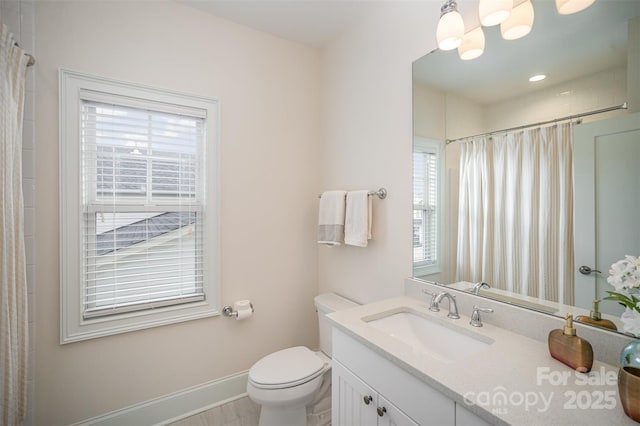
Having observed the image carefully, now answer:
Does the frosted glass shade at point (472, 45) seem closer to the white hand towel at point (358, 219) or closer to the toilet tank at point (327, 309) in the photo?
the white hand towel at point (358, 219)

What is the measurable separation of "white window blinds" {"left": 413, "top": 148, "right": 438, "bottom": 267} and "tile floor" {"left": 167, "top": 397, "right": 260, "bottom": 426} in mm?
1418

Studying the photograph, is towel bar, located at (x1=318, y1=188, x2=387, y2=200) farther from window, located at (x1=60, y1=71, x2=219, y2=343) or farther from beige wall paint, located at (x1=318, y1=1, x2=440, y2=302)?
window, located at (x1=60, y1=71, x2=219, y2=343)

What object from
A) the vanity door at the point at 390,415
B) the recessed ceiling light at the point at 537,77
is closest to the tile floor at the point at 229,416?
the vanity door at the point at 390,415

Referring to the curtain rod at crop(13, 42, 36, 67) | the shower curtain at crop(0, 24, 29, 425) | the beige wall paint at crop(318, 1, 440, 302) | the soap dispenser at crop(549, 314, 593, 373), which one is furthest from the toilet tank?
the curtain rod at crop(13, 42, 36, 67)

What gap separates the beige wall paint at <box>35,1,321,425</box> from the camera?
1.43m

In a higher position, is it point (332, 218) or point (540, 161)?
point (540, 161)

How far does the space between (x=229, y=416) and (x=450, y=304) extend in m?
1.55

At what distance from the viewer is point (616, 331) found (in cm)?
85

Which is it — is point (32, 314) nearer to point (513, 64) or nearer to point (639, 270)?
point (639, 270)

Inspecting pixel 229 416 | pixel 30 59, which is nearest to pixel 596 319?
pixel 229 416

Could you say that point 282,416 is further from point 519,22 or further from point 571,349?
point 519,22

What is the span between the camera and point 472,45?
1239 mm

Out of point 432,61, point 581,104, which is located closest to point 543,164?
point 581,104

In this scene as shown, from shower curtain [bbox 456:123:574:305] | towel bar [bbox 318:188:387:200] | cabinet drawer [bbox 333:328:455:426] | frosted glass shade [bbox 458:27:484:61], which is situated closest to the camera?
cabinet drawer [bbox 333:328:455:426]
